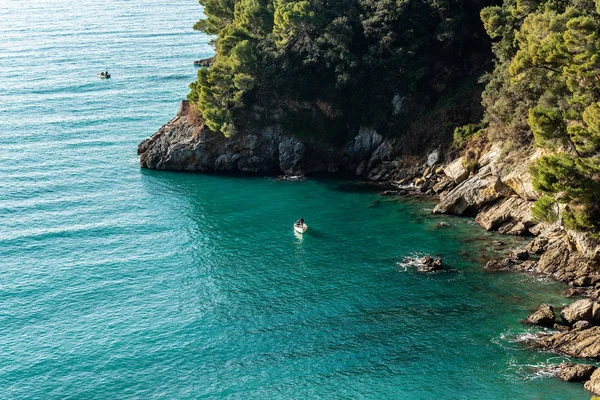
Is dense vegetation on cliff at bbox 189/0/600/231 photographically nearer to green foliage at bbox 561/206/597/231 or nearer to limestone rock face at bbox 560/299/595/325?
green foliage at bbox 561/206/597/231

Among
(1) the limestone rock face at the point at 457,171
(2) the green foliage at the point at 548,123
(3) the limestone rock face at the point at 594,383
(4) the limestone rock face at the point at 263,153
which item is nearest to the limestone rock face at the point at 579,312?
(3) the limestone rock face at the point at 594,383

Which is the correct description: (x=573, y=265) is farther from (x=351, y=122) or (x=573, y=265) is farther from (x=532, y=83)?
(x=351, y=122)

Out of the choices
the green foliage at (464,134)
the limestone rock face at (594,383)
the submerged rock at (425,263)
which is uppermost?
the green foliage at (464,134)

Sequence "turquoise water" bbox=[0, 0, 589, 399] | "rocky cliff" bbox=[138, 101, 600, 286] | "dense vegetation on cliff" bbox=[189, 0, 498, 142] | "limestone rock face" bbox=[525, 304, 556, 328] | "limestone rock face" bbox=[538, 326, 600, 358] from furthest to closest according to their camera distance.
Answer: "dense vegetation on cliff" bbox=[189, 0, 498, 142], "rocky cliff" bbox=[138, 101, 600, 286], "limestone rock face" bbox=[525, 304, 556, 328], "turquoise water" bbox=[0, 0, 589, 399], "limestone rock face" bbox=[538, 326, 600, 358]

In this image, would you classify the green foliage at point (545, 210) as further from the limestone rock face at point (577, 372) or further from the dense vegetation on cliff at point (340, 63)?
the dense vegetation on cliff at point (340, 63)

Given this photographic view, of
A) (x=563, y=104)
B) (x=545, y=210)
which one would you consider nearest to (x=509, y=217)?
(x=545, y=210)

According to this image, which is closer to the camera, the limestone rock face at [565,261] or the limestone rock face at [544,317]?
the limestone rock face at [544,317]

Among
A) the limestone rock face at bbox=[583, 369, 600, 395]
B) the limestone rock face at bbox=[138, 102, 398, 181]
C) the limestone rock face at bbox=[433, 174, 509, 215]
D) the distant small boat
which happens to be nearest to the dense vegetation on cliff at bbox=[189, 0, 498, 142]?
the limestone rock face at bbox=[138, 102, 398, 181]

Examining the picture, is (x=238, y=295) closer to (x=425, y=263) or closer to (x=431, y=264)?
(x=425, y=263)
